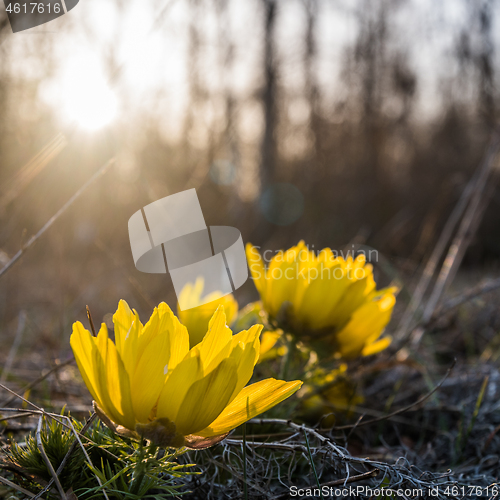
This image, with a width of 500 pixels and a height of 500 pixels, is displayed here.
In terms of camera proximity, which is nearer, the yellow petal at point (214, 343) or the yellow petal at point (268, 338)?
the yellow petal at point (214, 343)

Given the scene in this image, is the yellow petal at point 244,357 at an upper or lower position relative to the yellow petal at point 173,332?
lower

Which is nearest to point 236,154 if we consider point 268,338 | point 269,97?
point 269,97

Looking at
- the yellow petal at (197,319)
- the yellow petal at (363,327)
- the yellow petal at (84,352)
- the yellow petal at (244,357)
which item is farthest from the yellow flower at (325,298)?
the yellow petal at (84,352)

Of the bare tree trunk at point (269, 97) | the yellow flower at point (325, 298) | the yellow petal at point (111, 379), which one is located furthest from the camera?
the bare tree trunk at point (269, 97)

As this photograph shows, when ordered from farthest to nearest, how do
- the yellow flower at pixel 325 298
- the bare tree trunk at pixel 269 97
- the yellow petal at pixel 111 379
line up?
the bare tree trunk at pixel 269 97 < the yellow flower at pixel 325 298 < the yellow petal at pixel 111 379

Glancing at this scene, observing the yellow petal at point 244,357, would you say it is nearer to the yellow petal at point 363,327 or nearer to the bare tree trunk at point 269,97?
the yellow petal at point 363,327

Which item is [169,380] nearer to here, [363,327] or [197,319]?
[197,319]

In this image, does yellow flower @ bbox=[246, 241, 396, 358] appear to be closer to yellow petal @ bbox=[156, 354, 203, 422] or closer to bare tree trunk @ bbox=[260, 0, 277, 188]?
yellow petal @ bbox=[156, 354, 203, 422]
